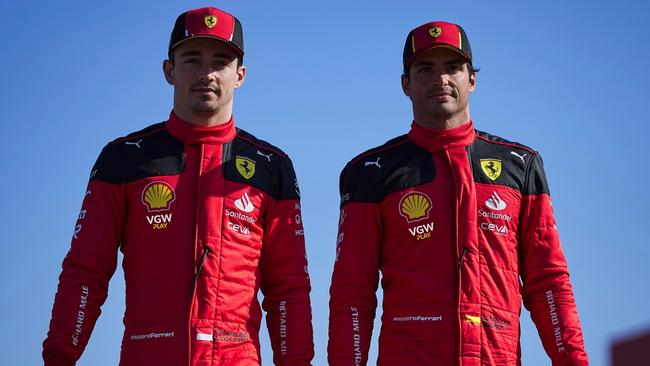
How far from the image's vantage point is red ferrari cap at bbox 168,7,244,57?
22.0 ft

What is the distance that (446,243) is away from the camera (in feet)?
21.1

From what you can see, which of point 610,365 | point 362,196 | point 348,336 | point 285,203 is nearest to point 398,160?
point 362,196

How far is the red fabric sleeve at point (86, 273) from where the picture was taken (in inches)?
227

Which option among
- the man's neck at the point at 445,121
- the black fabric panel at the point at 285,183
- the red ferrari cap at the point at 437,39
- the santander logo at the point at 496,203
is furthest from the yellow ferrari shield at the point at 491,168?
the black fabric panel at the point at 285,183

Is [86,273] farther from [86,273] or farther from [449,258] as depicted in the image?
[449,258]

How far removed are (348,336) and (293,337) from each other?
17.2 inches

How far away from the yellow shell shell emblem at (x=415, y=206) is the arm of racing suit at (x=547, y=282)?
81 cm

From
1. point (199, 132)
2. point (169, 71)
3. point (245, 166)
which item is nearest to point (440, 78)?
point (245, 166)

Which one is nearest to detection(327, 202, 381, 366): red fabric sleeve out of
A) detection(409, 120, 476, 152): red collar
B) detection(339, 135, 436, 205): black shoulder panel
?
detection(339, 135, 436, 205): black shoulder panel

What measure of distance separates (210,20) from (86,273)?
227 centimetres

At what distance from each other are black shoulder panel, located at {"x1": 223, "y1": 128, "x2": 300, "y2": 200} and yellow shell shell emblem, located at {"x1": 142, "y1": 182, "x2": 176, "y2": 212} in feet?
1.52

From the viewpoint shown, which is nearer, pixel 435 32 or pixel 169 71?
pixel 169 71

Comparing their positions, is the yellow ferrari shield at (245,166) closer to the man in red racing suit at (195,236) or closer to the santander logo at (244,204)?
the man in red racing suit at (195,236)

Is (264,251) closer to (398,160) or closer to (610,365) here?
(398,160)
